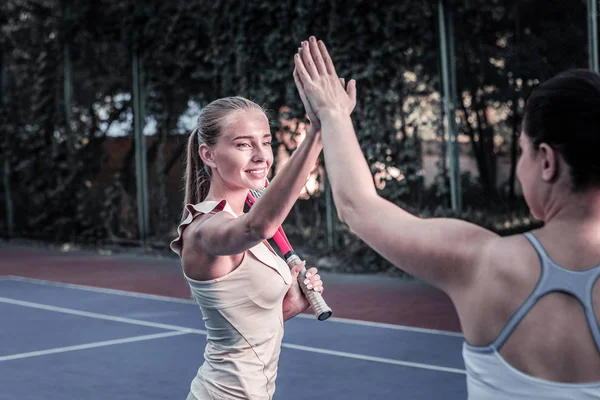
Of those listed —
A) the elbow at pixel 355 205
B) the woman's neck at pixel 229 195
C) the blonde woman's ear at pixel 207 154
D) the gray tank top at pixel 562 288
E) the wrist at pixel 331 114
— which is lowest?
the gray tank top at pixel 562 288

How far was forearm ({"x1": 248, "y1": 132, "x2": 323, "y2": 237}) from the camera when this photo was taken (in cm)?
196

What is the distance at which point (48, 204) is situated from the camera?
572 inches

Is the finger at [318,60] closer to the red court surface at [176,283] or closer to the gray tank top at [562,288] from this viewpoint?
the gray tank top at [562,288]

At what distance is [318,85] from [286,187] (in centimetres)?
43

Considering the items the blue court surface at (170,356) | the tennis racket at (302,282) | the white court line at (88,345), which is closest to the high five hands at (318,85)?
the tennis racket at (302,282)

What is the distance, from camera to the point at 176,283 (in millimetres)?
9883

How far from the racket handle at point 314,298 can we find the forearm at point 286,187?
60 centimetres

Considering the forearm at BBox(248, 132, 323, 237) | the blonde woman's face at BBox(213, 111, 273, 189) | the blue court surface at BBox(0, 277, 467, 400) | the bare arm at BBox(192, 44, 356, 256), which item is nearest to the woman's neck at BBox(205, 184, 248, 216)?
the blonde woman's face at BBox(213, 111, 273, 189)

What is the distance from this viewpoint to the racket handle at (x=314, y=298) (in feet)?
8.77

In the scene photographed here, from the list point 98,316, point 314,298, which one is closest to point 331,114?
point 314,298

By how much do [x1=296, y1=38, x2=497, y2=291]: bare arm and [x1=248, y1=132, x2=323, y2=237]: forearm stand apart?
0.82ft

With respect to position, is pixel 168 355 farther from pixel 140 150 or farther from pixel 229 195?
pixel 140 150

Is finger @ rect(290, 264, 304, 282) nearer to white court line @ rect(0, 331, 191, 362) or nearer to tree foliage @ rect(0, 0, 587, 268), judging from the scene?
white court line @ rect(0, 331, 191, 362)

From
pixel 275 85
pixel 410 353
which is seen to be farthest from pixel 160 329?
pixel 275 85
